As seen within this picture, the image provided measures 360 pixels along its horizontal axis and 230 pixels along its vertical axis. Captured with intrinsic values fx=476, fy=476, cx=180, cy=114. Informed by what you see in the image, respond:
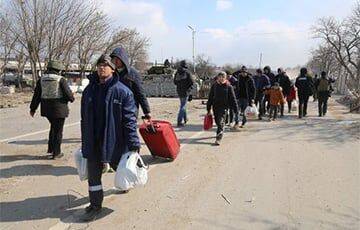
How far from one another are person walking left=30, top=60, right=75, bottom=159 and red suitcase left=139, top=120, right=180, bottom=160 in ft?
4.65

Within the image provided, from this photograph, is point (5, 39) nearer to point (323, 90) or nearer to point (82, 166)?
point (323, 90)

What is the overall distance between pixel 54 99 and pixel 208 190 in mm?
3256

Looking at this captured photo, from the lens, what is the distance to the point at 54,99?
8.12 metres

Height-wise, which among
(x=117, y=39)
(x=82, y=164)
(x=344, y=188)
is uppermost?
(x=117, y=39)

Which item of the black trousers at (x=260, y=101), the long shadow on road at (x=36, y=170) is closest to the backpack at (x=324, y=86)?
the black trousers at (x=260, y=101)

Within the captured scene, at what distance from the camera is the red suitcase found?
8.02 m

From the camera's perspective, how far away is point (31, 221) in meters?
5.23

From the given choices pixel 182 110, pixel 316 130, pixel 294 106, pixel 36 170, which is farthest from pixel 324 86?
pixel 36 170

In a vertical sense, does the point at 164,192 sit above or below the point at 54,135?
below

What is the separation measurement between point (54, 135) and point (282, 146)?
194 inches

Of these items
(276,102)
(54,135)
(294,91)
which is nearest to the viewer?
(54,135)

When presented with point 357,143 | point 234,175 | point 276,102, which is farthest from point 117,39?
point 234,175

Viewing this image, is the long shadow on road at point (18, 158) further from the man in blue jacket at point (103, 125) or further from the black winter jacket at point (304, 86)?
the black winter jacket at point (304, 86)

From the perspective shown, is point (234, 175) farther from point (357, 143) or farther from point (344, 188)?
point (357, 143)
